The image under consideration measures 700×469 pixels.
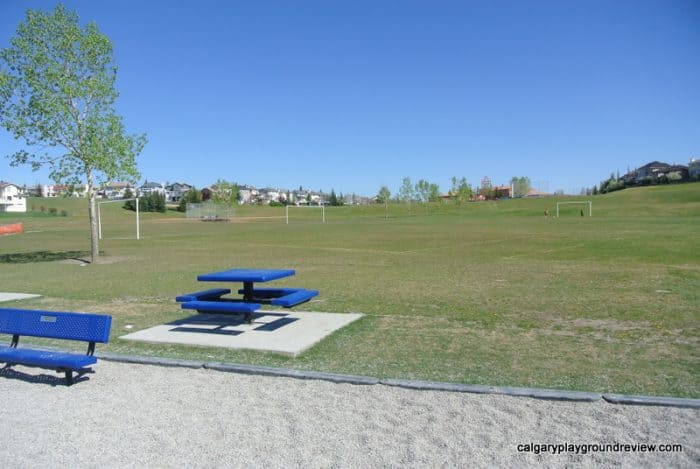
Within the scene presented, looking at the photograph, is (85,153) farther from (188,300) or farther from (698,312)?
(698,312)

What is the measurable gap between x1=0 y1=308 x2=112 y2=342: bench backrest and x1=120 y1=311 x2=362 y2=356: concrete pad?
173cm

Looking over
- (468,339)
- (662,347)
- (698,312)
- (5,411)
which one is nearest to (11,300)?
(5,411)

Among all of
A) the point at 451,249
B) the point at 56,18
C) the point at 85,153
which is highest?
the point at 56,18

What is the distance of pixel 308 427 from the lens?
4.71 meters

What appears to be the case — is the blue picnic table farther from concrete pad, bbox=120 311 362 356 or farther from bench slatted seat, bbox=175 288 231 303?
concrete pad, bbox=120 311 362 356

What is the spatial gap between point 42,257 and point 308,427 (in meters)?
23.0

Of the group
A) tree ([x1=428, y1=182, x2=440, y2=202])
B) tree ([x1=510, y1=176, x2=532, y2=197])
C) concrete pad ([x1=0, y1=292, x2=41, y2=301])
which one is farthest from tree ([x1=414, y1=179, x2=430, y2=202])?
concrete pad ([x1=0, y1=292, x2=41, y2=301])

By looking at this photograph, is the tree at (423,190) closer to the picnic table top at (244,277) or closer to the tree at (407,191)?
the tree at (407,191)

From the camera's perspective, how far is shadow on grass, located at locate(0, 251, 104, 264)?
22452 mm

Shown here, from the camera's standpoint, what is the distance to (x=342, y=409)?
509 centimetres

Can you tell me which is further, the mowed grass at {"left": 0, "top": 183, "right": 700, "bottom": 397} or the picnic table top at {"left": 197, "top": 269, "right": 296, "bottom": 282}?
the picnic table top at {"left": 197, "top": 269, "right": 296, "bottom": 282}

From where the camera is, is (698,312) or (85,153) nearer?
(698,312)

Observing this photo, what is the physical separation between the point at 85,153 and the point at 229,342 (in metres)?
15.0

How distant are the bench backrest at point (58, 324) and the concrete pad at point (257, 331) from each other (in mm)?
1730
